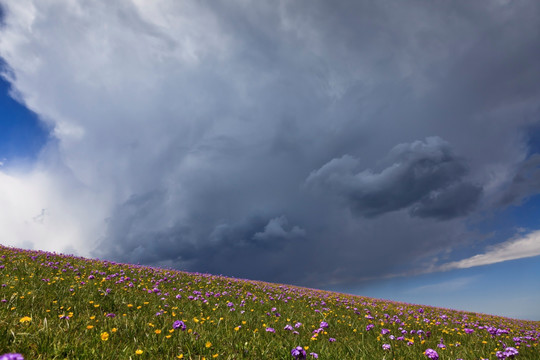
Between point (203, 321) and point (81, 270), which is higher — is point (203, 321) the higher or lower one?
the lower one

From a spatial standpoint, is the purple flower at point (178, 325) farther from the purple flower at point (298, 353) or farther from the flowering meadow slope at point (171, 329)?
the purple flower at point (298, 353)

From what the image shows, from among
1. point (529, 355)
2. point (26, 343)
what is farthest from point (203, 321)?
point (529, 355)

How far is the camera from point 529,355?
6656 mm

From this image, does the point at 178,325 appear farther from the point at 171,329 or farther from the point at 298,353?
the point at 298,353

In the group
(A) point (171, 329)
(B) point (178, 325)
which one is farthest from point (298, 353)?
(A) point (171, 329)

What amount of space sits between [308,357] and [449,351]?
3727mm

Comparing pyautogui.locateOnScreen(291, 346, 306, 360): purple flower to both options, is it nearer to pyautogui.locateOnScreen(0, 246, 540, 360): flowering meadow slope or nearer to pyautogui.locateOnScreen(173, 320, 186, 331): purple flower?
pyautogui.locateOnScreen(0, 246, 540, 360): flowering meadow slope

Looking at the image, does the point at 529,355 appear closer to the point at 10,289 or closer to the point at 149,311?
the point at 149,311

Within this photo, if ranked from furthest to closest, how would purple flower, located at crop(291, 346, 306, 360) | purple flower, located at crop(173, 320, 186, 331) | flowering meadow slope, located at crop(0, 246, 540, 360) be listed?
purple flower, located at crop(173, 320, 186, 331) < flowering meadow slope, located at crop(0, 246, 540, 360) < purple flower, located at crop(291, 346, 306, 360)

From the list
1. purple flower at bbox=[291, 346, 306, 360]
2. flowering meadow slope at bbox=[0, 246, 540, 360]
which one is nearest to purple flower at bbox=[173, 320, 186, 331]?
flowering meadow slope at bbox=[0, 246, 540, 360]

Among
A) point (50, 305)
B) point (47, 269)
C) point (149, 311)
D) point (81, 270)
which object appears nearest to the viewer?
point (50, 305)

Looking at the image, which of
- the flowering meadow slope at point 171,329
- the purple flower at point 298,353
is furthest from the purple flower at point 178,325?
the purple flower at point 298,353

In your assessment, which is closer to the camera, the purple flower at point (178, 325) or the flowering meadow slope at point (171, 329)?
the flowering meadow slope at point (171, 329)

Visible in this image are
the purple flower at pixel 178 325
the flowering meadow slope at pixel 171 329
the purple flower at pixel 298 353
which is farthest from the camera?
the purple flower at pixel 178 325
